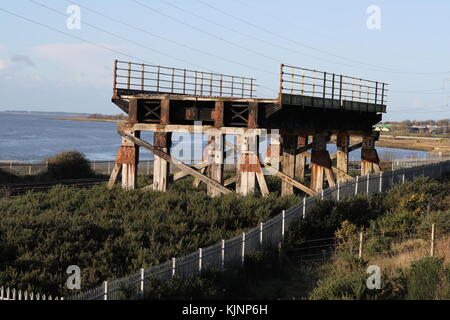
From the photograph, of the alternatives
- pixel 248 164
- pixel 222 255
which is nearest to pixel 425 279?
pixel 222 255

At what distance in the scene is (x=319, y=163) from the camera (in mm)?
26625

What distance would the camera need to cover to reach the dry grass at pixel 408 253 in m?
16.2

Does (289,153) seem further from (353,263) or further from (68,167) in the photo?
(68,167)

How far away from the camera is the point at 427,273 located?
13.5 m

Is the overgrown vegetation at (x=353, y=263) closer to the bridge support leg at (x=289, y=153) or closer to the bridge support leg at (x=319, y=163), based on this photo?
the bridge support leg at (x=319, y=163)

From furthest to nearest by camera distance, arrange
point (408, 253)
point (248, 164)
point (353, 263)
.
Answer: point (248, 164) → point (408, 253) → point (353, 263)

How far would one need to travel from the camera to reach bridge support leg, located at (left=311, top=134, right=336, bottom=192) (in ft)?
86.8

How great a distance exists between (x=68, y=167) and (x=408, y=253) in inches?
1147

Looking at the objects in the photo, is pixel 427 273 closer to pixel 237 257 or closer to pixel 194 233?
pixel 237 257

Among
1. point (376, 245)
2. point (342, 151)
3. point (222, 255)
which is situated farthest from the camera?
point (342, 151)

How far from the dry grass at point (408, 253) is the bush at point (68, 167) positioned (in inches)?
1075

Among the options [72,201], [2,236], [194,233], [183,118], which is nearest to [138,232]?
[194,233]

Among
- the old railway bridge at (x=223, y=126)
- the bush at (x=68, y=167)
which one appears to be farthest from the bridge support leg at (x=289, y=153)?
the bush at (x=68, y=167)

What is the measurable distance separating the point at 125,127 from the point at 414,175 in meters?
16.2
